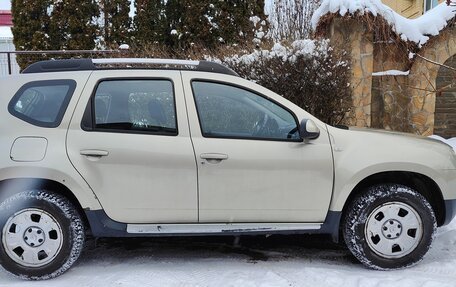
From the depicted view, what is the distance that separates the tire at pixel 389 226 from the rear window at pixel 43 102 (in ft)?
8.49

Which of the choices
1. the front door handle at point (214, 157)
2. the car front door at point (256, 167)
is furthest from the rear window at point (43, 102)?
the front door handle at point (214, 157)

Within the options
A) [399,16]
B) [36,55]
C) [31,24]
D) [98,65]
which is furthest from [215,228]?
[31,24]

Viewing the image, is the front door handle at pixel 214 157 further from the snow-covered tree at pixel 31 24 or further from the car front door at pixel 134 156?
the snow-covered tree at pixel 31 24

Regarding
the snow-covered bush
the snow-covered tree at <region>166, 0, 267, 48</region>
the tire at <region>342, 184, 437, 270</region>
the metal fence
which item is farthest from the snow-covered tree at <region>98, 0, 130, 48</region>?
the tire at <region>342, 184, 437, 270</region>

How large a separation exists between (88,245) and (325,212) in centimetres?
243

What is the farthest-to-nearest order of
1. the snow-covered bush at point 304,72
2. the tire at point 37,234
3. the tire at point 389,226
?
1. the snow-covered bush at point 304,72
2. the tire at point 389,226
3. the tire at point 37,234

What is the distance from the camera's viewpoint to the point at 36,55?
1202cm

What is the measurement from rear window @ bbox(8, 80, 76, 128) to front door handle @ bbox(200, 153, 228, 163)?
4.00 ft

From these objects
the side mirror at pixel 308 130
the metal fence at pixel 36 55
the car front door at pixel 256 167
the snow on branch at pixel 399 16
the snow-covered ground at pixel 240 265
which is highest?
the snow on branch at pixel 399 16

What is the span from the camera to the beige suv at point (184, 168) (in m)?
3.68

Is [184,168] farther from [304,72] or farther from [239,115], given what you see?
[304,72]

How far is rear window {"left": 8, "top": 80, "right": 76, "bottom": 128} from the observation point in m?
3.76

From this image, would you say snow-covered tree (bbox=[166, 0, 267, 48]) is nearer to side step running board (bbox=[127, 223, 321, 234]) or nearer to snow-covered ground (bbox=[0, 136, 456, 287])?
snow-covered ground (bbox=[0, 136, 456, 287])

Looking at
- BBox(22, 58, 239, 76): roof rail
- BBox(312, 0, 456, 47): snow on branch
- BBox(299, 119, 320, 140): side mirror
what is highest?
BBox(312, 0, 456, 47): snow on branch
